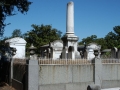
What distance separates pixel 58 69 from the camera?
11500mm

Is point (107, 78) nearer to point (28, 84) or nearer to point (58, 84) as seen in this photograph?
point (58, 84)

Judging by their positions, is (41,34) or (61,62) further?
(41,34)

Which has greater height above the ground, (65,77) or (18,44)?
(18,44)

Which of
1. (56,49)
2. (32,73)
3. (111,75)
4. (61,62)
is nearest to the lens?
(32,73)

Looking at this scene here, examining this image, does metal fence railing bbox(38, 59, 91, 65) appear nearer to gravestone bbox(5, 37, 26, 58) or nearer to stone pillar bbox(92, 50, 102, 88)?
stone pillar bbox(92, 50, 102, 88)

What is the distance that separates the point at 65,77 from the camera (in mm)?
11656

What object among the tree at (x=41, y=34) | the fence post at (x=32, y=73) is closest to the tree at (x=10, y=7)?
the fence post at (x=32, y=73)

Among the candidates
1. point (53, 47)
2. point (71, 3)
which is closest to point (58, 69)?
point (71, 3)

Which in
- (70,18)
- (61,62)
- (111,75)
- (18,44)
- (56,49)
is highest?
(70,18)

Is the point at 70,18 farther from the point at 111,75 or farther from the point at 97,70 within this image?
the point at 97,70

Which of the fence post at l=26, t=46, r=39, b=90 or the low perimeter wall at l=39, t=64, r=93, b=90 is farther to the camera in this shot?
the low perimeter wall at l=39, t=64, r=93, b=90

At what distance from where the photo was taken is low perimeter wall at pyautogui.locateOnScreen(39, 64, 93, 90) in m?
11.1

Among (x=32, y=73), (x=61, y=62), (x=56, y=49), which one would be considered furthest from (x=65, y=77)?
(x=56, y=49)

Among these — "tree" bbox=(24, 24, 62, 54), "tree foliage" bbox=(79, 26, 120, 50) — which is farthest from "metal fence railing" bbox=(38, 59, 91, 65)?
"tree foliage" bbox=(79, 26, 120, 50)
